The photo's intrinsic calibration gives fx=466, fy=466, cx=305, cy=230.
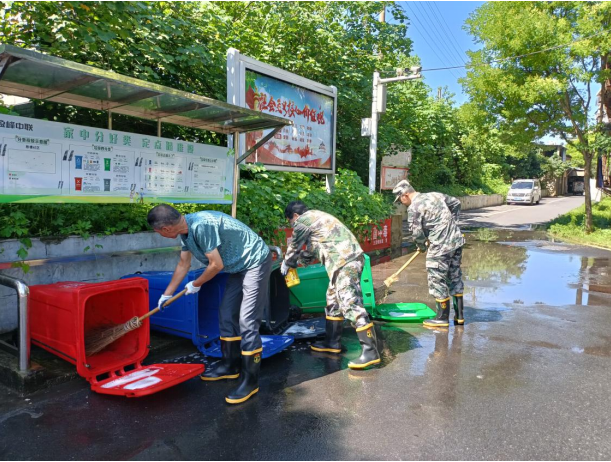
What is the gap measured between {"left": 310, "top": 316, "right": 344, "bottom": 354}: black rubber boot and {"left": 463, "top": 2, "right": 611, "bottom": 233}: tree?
466 inches

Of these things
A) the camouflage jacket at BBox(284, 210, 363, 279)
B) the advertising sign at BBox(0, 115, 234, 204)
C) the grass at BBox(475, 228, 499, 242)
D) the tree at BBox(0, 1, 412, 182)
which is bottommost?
the grass at BBox(475, 228, 499, 242)

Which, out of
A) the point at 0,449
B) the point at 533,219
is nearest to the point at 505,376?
the point at 0,449

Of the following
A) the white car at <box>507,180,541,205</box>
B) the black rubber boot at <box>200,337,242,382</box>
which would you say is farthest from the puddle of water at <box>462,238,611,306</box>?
the white car at <box>507,180,541,205</box>

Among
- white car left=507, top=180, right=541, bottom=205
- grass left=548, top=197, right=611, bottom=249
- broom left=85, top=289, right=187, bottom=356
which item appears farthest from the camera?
white car left=507, top=180, right=541, bottom=205

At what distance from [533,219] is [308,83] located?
56.3 ft

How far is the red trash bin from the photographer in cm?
356

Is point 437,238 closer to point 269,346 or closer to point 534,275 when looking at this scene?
point 269,346

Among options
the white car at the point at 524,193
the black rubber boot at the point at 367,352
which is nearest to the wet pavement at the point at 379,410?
the black rubber boot at the point at 367,352

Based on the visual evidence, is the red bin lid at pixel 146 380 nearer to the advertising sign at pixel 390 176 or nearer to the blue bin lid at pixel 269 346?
the blue bin lid at pixel 269 346

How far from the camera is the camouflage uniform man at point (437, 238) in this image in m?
5.25

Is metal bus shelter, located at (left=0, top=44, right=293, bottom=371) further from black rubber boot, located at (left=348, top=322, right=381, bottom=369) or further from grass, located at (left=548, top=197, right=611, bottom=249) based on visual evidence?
grass, located at (left=548, top=197, right=611, bottom=249)

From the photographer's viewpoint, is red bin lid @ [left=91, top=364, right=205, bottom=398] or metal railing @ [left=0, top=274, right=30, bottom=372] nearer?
red bin lid @ [left=91, top=364, right=205, bottom=398]

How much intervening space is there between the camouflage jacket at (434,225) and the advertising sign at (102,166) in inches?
93.9

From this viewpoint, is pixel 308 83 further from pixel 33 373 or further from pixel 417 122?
pixel 417 122
